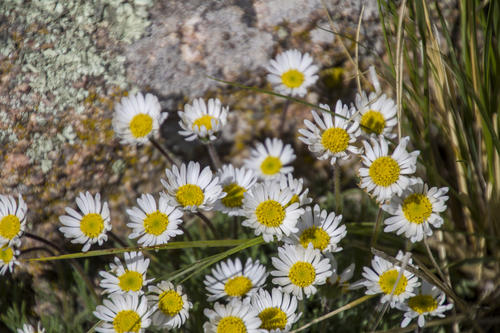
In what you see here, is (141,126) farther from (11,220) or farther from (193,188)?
(11,220)

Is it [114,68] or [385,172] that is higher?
[114,68]

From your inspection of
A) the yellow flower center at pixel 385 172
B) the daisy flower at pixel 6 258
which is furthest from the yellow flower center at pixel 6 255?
the yellow flower center at pixel 385 172

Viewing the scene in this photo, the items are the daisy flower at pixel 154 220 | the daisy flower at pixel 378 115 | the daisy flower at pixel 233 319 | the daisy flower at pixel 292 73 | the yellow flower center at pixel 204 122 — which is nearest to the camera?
the daisy flower at pixel 233 319

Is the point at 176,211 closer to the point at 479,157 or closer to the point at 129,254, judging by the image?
the point at 129,254

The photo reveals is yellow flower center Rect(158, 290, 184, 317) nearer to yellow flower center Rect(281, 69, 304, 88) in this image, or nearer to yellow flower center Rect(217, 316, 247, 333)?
yellow flower center Rect(217, 316, 247, 333)

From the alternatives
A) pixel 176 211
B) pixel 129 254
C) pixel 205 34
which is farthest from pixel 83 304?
pixel 205 34

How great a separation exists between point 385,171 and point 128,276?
95 cm

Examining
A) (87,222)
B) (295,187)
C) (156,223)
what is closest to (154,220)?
(156,223)

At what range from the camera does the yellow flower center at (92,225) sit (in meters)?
1.72

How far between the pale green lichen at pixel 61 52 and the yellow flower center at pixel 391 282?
1.26m

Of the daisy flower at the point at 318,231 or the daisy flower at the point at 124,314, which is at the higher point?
the daisy flower at the point at 124,314

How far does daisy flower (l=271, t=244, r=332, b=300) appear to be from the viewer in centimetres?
156

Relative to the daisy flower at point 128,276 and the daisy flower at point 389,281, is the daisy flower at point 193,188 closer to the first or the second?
the daisy flower at point 128,276

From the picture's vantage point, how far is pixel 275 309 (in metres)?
1.58
